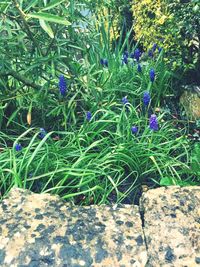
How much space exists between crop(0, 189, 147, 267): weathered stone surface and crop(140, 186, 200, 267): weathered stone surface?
5 centimetres

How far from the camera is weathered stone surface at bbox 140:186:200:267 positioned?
1.77 metres

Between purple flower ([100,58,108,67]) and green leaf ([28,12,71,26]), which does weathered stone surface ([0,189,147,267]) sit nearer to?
green leaf ([28,12,71,26])

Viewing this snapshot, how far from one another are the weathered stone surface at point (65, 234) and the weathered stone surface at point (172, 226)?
0.05 metres

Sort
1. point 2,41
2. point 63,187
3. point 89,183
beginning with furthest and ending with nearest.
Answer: point 2,41, point 89,183, point 63,187

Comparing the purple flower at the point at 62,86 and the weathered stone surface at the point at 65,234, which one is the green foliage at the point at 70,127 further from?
the weathered stone surface at the point at 65,234

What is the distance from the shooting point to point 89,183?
2.39 meters

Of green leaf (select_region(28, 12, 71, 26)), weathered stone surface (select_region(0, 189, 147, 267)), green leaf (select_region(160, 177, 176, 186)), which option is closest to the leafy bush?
green leaf (select_region(160, 177, 176, 186))

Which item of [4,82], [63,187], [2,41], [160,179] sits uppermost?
[2,41]

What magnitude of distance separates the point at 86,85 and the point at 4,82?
0.50 meters

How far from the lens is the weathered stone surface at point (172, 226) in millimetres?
1767

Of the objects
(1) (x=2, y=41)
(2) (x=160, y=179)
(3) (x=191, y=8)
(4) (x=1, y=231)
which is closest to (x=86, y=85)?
(1) (x=2, y=41)

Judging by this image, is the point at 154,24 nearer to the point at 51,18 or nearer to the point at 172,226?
the point at 51,18

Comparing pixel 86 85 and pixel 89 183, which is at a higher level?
pixel 86 85

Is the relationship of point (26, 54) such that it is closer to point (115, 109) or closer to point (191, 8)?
point (115, 109)
